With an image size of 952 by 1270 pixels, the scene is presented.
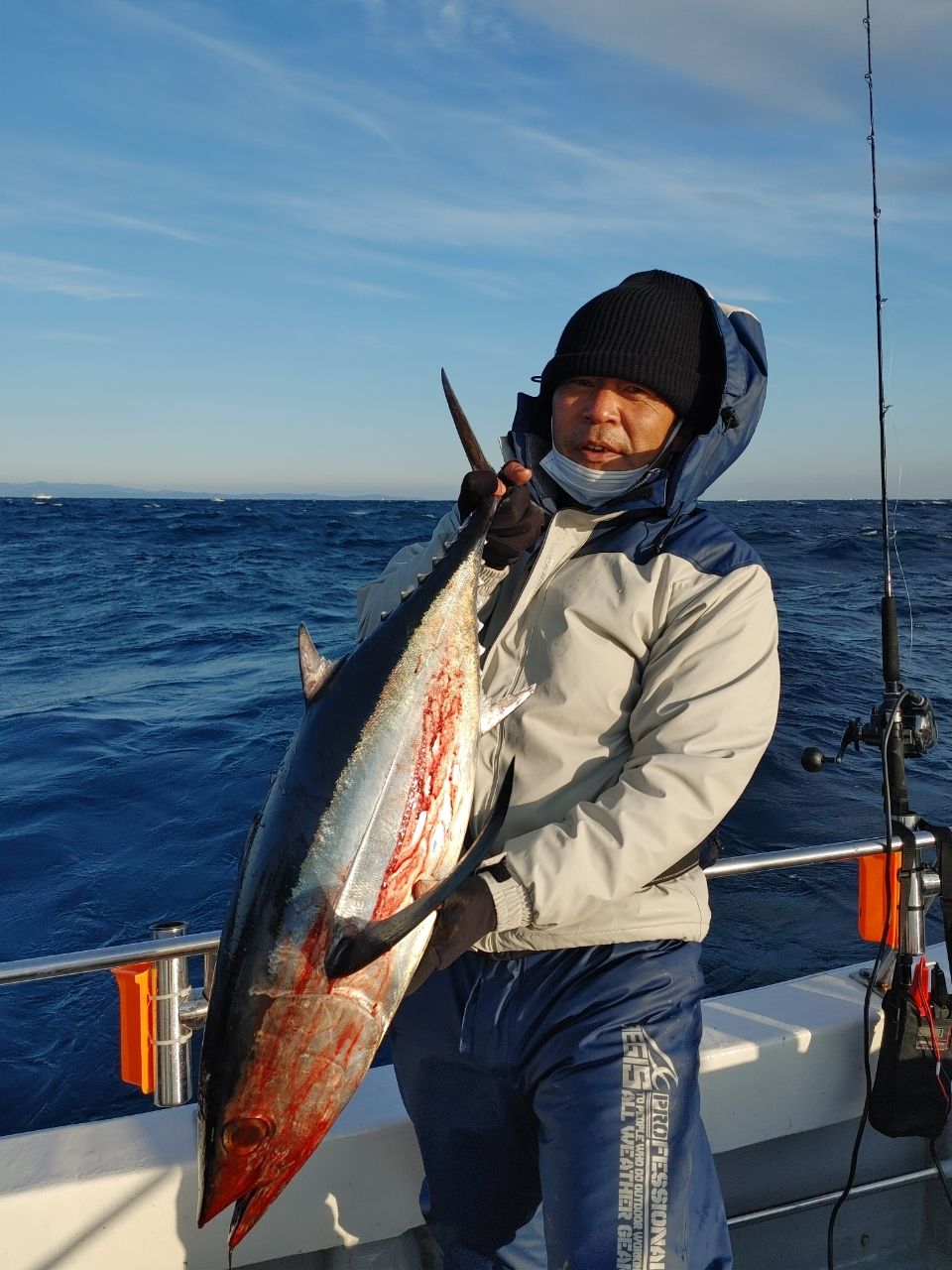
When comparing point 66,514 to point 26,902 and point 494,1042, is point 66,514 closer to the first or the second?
point 26,902

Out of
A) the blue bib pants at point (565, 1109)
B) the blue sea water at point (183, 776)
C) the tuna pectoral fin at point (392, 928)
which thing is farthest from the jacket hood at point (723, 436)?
the blue sea water at point (183, 776)

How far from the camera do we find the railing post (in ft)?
7.82

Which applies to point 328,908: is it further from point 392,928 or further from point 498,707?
point 498,707

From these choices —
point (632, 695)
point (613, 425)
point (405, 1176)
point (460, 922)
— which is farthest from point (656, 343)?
point (405, 1176)

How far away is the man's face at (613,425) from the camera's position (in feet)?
7.65

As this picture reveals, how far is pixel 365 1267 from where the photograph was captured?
103 inches

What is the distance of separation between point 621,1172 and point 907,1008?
1352mm

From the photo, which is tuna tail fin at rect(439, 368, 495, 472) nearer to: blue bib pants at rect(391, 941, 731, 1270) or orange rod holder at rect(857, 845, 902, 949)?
blue bib pants at rect(391, 941, 731, 1270)

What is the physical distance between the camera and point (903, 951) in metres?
2.80

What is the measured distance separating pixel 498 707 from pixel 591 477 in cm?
63

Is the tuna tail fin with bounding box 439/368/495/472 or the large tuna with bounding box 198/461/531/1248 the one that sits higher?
the tuna tail fin with bounding box 439/368/495/472

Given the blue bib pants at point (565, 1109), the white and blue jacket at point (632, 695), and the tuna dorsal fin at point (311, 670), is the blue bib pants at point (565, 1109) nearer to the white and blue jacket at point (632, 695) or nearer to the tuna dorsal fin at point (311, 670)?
the white and blue jacket at point (632, 695)

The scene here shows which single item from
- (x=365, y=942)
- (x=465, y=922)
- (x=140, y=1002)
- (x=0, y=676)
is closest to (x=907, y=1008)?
(x=465, y=922)

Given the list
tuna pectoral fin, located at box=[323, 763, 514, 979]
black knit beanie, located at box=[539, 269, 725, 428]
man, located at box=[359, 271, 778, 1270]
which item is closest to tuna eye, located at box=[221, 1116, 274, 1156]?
tuna pectoral fin, located at box=[323, 763, 514, 979]
